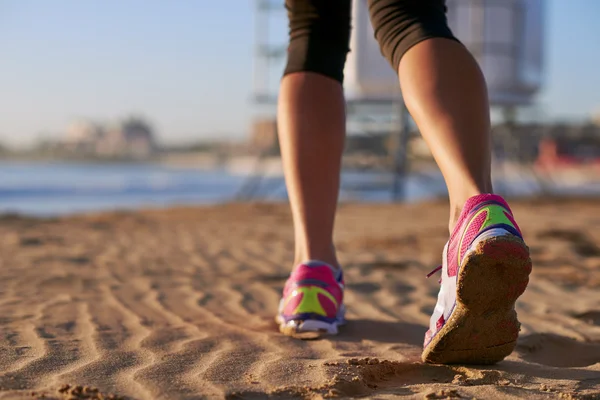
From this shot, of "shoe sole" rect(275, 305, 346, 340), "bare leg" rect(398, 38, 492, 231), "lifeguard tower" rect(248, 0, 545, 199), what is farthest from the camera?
"lifeguard tower" rect(248, 0, 545, 199)

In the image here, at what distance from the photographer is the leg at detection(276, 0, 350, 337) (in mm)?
1586

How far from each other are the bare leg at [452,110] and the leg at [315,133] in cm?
30

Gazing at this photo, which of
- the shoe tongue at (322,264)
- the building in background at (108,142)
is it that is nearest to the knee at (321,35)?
the shoe tongue at (322,264)

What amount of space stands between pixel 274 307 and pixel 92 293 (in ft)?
1.75

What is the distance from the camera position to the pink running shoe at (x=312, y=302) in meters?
1.53

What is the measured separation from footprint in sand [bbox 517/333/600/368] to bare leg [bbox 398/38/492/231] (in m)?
0.38

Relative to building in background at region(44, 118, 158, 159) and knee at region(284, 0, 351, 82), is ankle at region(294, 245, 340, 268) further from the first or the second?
building in background at region(44, 118, 158, 159)

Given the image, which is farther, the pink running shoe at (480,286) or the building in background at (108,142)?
the building in background at (108,142)

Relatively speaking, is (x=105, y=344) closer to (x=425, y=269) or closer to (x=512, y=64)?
(x=425, y=269)

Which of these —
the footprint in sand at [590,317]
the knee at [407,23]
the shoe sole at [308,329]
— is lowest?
the footprint in sand at [590,317]

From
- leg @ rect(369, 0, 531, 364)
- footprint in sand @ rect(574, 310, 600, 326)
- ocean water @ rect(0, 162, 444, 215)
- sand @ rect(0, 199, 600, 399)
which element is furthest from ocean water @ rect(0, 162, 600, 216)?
leg @ rect(369, 0, 531, 364)

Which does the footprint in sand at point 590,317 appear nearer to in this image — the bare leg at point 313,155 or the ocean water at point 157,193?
the bare leg at point 313,155

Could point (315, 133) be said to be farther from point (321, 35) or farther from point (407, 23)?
point (407, 23)

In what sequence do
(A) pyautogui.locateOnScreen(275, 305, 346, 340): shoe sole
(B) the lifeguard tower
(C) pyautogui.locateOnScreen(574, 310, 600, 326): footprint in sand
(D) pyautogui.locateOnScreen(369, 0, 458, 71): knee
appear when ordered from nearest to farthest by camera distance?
1. (D) pyautogui.locateOnScreen(369, 0, 458, 71): knee
2. (A) pyautogui.locateOnScreen(275, 305, 346, 340): shoe sole
3. (C) pyautogui.locateOnScreen(574, 310, 600, 326): footprint in sand
4. (B) the lifeguard tower
